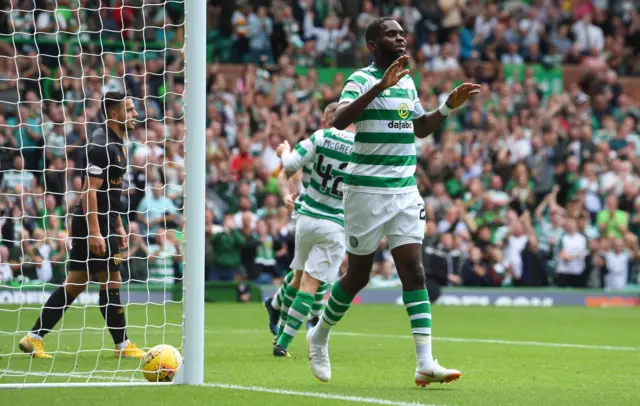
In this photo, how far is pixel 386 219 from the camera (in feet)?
→ 25.1

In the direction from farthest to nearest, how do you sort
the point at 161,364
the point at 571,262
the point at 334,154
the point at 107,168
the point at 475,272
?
the point at 571,262 < the point at 475,272 < the point at 334,154 < the point at 107,168 < the point at 161,364

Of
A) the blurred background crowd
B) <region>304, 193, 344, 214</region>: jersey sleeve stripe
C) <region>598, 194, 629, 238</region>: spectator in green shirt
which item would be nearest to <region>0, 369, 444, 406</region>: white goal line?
<region>304, 193, 344, 214</region>: jersey sleeve stripe

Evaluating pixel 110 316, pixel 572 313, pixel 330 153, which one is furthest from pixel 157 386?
pixel 572 313

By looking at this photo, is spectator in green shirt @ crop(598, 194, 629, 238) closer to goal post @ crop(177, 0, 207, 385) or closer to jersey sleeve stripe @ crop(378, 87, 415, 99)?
jersey sleeve stripe @ crop(378, 87, 415, 99)

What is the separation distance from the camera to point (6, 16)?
2077 cm

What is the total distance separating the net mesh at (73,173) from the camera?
1336cm

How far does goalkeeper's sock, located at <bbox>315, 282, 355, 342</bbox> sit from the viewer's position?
797 cm

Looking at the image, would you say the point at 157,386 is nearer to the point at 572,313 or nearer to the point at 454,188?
the point at 572,313

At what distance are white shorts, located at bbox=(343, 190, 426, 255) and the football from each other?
4.92 feet

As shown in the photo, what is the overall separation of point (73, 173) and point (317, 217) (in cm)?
899

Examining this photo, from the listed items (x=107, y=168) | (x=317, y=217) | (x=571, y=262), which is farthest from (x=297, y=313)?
(x=571, y=262)

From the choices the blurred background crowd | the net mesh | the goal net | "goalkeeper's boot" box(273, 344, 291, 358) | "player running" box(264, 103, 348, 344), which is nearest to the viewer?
the goal net

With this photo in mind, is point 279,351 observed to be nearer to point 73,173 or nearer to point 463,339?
point 463,339

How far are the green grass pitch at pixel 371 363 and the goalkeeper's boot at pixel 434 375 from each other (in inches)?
3.3
